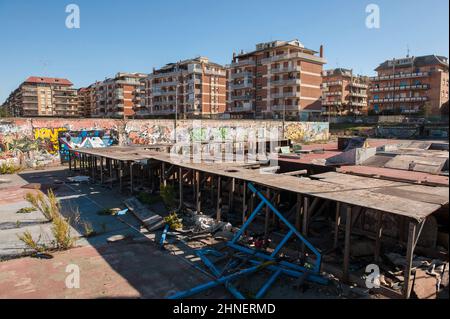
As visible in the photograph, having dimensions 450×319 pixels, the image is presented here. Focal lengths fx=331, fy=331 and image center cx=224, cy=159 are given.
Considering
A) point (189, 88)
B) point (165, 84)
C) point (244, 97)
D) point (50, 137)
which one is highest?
point (165, 84)

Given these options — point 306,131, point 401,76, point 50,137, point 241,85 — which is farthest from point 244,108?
point 50,137

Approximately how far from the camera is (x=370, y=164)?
698 inches

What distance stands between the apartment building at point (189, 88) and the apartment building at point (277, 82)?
680 cm

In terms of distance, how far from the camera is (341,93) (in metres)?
76.8

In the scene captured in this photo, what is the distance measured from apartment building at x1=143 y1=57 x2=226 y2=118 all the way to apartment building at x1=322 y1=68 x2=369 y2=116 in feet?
80.2

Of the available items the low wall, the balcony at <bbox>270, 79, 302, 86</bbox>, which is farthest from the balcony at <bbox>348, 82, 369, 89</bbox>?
the low wall

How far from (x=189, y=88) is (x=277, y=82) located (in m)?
20.4

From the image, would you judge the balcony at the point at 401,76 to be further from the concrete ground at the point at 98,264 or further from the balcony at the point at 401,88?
the concrete ground at the point at 98,264

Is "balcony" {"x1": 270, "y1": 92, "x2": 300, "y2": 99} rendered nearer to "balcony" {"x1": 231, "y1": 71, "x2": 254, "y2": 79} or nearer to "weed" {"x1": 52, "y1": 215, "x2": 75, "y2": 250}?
"balcony" {"x1": 231, "y1": 71, "x2": 254, "y2": 79}

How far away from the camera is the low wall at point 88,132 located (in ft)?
83.1

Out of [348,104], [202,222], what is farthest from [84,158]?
[348,104]

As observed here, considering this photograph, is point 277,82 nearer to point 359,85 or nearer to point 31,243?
point 359,85

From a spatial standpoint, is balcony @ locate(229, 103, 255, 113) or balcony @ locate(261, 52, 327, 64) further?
balcony @ locate(229, 103, 255, 113)

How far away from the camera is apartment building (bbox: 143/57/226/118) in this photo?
7019 centimetres
